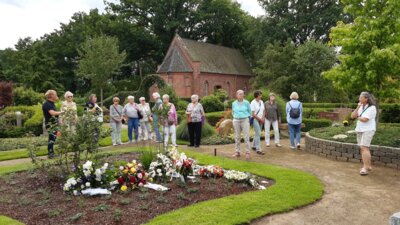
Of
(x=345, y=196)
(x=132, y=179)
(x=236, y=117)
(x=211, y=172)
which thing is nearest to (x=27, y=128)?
(x=236, y=117)

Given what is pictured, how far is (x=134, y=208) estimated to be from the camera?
5.46 m

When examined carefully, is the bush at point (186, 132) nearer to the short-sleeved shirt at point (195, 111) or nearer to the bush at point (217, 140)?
the bush at point (217, 140)

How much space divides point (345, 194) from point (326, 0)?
41359 mm

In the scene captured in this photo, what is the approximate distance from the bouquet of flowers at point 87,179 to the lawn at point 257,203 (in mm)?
1766

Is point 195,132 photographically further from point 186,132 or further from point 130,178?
point 130,178

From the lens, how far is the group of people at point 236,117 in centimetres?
782

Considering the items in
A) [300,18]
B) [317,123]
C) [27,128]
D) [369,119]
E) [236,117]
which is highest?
[300,18]

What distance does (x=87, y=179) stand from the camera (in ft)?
20.8

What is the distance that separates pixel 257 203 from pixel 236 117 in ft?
13.9

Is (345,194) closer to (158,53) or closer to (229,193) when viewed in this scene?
(229,193)

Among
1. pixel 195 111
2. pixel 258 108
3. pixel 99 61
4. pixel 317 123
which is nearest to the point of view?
pixel 258 108

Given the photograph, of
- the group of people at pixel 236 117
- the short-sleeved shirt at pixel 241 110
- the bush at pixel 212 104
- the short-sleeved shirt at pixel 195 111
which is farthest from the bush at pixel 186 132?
the bush at pixel 212 104

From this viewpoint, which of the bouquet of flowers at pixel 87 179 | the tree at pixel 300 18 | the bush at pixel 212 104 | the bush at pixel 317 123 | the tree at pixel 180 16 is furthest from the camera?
the tree at pixel 180 16

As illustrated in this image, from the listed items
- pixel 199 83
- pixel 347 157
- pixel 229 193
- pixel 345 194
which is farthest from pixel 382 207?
pixel 199 83
